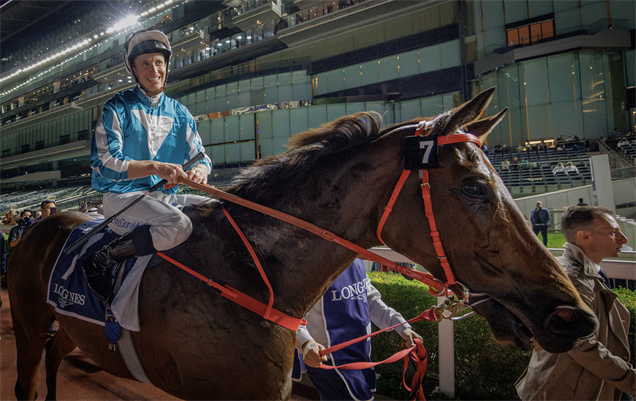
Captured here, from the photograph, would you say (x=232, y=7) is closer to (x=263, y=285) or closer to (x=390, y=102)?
(x=390, y=102)

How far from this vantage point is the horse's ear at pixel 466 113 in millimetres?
1327

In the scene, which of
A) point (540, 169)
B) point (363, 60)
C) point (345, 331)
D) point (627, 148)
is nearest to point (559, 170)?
point (540, 169)

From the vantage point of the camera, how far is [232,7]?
104 ft

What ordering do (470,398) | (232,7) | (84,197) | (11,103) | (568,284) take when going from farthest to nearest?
(11,103), (232,7), (84,197), (470,398), (568,284)

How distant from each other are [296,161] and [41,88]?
189 feet

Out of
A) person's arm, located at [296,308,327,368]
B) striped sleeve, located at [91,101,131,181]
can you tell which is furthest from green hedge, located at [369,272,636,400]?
striped sleeve, located at [91,101,131,181]

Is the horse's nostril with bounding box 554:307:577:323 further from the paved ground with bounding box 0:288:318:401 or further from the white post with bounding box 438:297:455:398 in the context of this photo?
the paved ground with bounding box 0:288:318:401

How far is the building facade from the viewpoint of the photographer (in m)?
22.5

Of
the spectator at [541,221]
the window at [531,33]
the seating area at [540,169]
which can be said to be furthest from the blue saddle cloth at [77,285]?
the window at [531,33]

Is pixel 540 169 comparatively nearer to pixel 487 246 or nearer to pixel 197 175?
pixel 487 246

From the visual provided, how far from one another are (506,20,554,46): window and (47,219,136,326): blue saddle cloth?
2820 cm

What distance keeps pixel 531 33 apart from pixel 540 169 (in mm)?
12051

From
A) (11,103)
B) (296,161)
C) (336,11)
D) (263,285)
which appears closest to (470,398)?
(263,285)

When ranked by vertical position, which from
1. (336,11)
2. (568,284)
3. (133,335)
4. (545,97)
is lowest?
(133,335)
